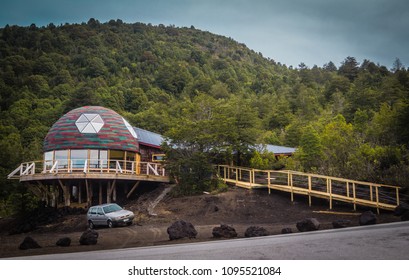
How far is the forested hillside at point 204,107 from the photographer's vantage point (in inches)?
901

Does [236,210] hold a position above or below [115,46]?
below

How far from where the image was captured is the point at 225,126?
23.7 metres

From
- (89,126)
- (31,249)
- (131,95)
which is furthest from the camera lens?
(131,95)

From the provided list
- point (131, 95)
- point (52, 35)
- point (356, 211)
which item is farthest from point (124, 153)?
point (131, 95)

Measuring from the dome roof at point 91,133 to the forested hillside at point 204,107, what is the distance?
10.3ft

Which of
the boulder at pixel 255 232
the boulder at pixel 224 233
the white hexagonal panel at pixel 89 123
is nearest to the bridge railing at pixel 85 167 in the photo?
the white hexagonal panel at pixel 89 123

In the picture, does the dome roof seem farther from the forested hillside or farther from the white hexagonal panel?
the forested hillside

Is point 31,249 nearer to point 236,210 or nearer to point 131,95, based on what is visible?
point 236,210

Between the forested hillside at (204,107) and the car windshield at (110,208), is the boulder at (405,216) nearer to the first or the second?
the forested hillside at (204,107)

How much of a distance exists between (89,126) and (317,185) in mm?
14086

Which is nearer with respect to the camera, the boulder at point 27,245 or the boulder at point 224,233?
the boulder at point 27,245

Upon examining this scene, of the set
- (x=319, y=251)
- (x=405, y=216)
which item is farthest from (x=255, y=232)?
(x=405, y=216)

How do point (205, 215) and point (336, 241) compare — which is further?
point (205, 215)
